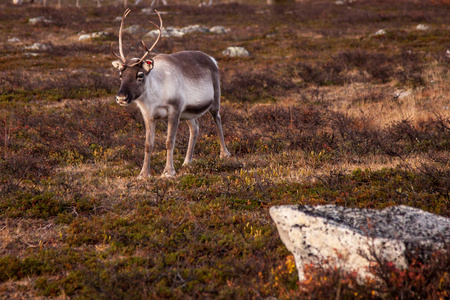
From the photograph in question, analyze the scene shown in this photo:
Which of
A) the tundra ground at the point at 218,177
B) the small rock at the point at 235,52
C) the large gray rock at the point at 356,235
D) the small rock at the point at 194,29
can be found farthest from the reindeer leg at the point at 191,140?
the small rock at the point at 194,29

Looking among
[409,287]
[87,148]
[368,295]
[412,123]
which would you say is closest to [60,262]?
[368,295]

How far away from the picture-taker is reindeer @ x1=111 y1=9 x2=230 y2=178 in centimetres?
677

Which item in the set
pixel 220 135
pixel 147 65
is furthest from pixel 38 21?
pixel 147 65

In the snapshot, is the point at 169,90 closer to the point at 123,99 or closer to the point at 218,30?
the point at 123,99

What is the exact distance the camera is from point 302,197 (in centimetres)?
588

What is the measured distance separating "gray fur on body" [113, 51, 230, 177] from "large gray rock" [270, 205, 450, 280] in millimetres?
3785

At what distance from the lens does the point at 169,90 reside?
732cm

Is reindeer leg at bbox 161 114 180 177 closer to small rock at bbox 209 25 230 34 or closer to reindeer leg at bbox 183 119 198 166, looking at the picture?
reindeer leg at bbox 183 119 198 166

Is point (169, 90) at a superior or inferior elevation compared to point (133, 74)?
inferior

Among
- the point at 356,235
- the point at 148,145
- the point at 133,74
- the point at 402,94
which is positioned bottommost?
the point at 402,94

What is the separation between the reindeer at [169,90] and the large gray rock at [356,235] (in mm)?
3787

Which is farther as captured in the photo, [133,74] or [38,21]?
[38,21]

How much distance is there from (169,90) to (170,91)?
1.0 inches

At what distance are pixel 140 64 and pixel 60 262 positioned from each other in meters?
3.62
